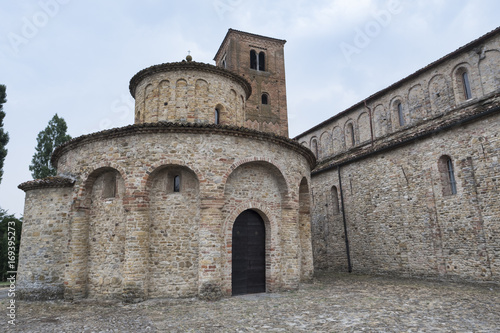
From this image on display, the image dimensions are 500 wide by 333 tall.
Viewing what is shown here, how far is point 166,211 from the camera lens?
10141mm

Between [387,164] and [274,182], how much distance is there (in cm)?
747

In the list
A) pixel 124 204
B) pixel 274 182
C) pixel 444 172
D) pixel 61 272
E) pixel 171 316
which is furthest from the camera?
pixel 444 172

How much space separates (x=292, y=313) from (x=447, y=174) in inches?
389

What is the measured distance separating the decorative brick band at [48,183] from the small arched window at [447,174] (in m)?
14.6

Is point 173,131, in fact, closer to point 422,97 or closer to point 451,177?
point 451,177

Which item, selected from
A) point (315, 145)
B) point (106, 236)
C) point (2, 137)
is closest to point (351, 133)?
point (315, 145)

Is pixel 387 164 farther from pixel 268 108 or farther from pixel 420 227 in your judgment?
pixel 268 108

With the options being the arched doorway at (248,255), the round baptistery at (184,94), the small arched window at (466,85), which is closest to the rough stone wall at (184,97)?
the round baptistery at (184,94)

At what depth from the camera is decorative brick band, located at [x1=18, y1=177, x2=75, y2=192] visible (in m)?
11.1

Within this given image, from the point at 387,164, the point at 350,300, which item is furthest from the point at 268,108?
the point at 350,300

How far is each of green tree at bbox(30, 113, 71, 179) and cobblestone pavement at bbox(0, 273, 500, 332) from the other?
18.7m

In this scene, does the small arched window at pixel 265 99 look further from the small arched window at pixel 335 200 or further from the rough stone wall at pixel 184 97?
the rough stone wall at pixel 184 97

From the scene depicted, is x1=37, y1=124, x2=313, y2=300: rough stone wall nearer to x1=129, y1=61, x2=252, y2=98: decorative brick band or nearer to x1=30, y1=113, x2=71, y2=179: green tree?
x1=129, y1=61, x2=252, y2=98: decorative brick band

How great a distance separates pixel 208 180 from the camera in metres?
10.0
